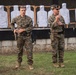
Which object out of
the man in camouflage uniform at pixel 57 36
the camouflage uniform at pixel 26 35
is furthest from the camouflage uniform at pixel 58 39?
the camouflage uniform at pixel 26 35

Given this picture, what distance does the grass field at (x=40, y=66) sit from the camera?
35.9 feet

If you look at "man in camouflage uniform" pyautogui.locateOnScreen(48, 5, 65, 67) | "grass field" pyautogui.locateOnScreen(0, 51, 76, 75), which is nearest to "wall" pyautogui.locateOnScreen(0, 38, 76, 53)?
"grass field" pyautogui.locateOnScreen(0, 51, 76, 75)

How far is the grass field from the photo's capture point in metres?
10.9

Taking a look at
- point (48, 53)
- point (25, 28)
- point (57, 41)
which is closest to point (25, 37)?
point (25, 28)

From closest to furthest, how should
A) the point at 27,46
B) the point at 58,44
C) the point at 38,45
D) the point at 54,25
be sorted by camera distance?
the point at 27,46, the point at 54,25, the point at 58,44, the point at 38,45

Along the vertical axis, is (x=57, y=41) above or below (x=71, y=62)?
above

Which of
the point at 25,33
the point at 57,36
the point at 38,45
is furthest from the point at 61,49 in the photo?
the point at 38,45

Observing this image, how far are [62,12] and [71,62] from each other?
379cm

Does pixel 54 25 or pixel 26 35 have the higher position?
pixel 54 25

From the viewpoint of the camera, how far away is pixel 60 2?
705 inches

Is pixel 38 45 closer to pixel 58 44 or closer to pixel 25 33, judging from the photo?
pixel 58 44

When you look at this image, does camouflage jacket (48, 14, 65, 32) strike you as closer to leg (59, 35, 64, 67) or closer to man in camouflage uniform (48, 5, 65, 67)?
man in camouflage uniform (48, 5, 65, 67)

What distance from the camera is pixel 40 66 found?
12.0 meters

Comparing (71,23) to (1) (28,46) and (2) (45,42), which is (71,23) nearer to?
(2) (45,42)
